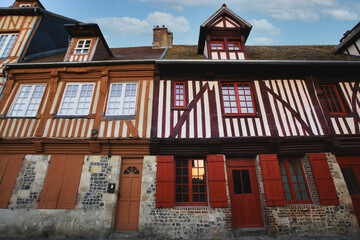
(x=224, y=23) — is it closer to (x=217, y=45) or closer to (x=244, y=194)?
(x=217, y=45)

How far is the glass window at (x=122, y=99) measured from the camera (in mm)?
5891

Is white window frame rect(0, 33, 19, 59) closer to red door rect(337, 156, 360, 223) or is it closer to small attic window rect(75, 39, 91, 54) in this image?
small attic window rect(75, 39, 91, 54)

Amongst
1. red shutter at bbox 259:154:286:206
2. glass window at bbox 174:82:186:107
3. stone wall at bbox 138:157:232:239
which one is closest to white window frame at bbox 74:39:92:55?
glass window at bbox 174:82:186:107

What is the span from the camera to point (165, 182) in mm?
5098

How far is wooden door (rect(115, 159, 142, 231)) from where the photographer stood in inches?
195

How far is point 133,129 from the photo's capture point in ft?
18.4

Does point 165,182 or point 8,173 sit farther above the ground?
point 8,173

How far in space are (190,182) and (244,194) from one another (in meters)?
1.77

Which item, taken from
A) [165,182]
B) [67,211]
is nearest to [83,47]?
[67,211]

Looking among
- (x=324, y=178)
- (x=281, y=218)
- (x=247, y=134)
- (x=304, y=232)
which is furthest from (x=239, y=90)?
(x=304, y=232)

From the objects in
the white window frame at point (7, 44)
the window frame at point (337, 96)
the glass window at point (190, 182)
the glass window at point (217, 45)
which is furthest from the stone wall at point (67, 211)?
the window frame at point (337, 96)

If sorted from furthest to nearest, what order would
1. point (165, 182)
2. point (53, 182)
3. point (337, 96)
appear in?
1. point (337, 96)
2. point (53, 182)
3. point (165, 182)

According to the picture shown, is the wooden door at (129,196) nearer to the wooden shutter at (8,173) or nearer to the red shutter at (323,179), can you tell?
the wooden shutter at (8,173)

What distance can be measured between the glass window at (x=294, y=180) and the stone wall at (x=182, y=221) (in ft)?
7.06
